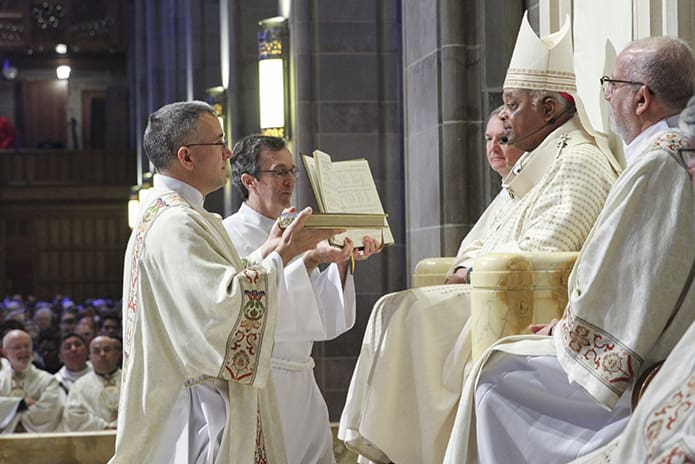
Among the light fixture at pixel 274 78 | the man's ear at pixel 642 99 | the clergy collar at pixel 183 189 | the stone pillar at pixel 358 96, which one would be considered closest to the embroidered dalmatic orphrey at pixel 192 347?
the clergy collar at pixel 183 189

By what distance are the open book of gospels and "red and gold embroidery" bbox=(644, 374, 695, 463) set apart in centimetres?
220

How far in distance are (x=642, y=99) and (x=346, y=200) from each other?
4.53ft

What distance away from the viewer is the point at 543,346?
3.76 meters

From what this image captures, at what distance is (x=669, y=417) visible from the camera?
7.99ft

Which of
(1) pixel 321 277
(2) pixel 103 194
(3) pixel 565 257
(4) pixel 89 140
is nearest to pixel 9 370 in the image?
(1) pixel 321 277

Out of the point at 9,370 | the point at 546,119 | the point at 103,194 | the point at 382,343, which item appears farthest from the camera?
the point at 103,194

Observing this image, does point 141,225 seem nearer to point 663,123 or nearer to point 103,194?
point 663,123

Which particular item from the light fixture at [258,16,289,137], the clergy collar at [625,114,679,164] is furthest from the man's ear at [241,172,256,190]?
the light fixture at [258,16,289,137]

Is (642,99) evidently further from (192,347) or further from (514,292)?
(192,347)

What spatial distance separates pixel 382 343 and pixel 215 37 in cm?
1246

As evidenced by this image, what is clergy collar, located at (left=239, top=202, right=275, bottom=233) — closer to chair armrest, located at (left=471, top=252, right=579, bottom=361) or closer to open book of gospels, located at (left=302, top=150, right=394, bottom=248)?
open book of gospels, located at (left=302, top=150, right=394, bottom=248)

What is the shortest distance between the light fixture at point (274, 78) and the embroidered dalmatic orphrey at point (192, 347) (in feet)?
16.9

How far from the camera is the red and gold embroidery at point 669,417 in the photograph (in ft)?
7.84

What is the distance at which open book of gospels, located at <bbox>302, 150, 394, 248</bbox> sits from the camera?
4609 millimetres
